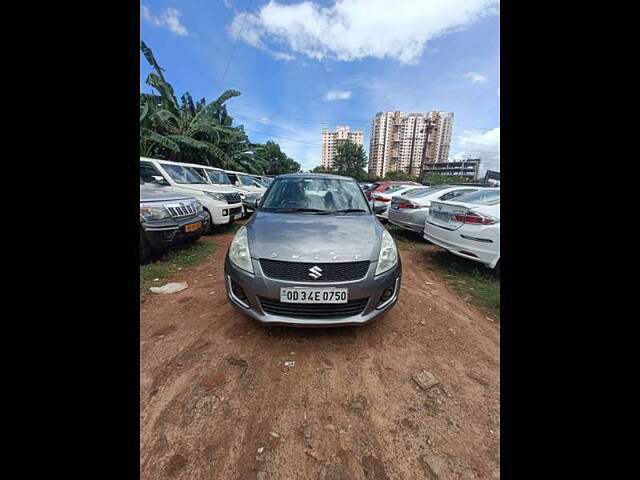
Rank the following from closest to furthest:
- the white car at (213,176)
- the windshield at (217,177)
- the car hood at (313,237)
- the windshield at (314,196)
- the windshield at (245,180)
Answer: the car hood at (313,237), the windshield at (314,196), the white car at (213,176), the windshield at (217,177), the windshield at (245,180)

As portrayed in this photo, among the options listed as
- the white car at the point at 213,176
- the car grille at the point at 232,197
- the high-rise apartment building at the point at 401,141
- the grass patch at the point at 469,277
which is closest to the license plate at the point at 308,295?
the grass patch at the point at 469,277

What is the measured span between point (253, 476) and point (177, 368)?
3.22 feet

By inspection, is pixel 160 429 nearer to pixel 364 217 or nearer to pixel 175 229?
pixel 364 217

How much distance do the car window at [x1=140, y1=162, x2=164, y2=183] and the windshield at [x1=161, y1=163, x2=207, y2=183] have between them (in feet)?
0.81

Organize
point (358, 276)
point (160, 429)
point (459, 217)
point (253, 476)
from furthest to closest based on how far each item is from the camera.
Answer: point (459, 217), point (358, 276), point (160, 429), point (253, 476)

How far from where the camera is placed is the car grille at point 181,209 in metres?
3.82

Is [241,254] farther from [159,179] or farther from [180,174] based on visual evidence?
[180,174]

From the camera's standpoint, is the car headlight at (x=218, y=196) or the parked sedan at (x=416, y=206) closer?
the parked sedan at (x=416, y=206)

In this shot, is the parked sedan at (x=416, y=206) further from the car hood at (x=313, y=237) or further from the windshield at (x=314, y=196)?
the car hood at (x=313, y=237)

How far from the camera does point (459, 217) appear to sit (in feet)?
11.8

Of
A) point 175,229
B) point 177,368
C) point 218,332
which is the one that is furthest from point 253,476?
point 175,229

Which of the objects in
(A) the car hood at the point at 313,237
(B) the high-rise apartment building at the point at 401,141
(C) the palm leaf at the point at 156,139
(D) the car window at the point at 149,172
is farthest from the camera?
(B) the high-rise apartment building at the point at 401,141

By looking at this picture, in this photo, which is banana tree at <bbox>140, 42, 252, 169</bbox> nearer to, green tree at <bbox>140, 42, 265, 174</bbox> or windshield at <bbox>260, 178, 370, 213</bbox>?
green tree at <bbox>140, 42, 265, 174</bbox>

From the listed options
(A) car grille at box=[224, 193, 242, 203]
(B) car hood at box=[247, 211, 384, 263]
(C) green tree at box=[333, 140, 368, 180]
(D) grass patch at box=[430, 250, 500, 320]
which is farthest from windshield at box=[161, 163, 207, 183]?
(C) green tree at box=[333, 140, 368, 180]
